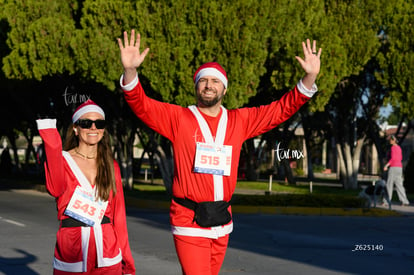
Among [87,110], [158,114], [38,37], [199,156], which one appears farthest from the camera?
[38,37]

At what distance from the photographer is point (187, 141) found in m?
5.23

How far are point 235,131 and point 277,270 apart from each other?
13.9ft

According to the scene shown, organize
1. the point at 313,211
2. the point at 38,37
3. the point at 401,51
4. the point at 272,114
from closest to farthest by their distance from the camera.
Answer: the point at 272,114 < the point at 313,211 < the point at 38,37 < the point at 401,51

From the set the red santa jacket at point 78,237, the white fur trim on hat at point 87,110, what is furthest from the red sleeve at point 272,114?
the red santa jacket at point 78,237

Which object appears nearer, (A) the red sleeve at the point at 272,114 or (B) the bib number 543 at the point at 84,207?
(B) the bib number 543 at the point at 84,207

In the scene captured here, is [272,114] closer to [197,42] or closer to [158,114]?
[158,114]

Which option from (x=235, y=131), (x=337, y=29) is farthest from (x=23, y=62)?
(x=235, y=131)

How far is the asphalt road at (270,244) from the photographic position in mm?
9422

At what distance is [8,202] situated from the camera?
21.2m

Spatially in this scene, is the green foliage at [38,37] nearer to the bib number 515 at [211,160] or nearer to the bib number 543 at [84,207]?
the bib number 515 at [211,160]

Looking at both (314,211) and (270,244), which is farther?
(314,211)

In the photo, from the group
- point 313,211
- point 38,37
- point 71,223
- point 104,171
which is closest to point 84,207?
point 71,223

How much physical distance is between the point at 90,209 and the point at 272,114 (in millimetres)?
1493

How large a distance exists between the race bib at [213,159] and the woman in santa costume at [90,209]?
1.80 feet
